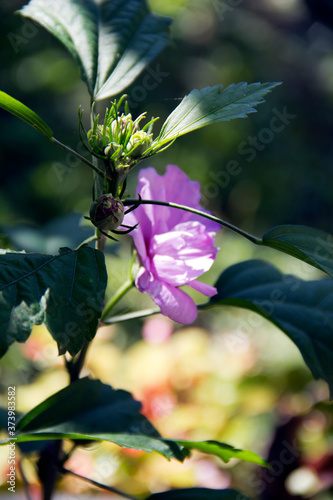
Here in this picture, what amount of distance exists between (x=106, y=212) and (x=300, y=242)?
0.17 metres

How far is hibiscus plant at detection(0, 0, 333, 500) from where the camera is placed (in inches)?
17.2

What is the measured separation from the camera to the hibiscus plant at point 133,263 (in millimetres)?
437

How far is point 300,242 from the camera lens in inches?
18.0

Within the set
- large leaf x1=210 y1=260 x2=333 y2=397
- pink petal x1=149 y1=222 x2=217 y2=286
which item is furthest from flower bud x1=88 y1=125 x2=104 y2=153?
large leaf x1=210 y1=260 x2=333 y2=397

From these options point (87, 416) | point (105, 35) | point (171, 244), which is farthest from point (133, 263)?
point (105, 35)

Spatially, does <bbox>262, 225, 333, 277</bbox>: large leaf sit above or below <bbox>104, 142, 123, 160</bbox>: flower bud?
below

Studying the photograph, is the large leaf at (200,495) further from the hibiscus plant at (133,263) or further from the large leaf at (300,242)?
the large leaf at (300,242)

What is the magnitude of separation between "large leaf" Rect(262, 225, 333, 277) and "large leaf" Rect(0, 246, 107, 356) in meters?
0.15

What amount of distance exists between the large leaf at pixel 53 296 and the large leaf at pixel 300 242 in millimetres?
151

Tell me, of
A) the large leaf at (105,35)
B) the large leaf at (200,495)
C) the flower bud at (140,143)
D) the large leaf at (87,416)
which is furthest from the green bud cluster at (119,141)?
the large leaf at (200,495)

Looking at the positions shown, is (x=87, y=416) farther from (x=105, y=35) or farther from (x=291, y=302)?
(x=105, y=35)

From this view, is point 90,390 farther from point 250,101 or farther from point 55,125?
point 55,125

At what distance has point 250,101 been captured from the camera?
1.53 feet

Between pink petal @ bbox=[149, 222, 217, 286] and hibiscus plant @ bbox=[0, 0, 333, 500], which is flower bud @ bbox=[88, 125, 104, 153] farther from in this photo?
pink petal @ bbox=[149, 222, 217, 286]
